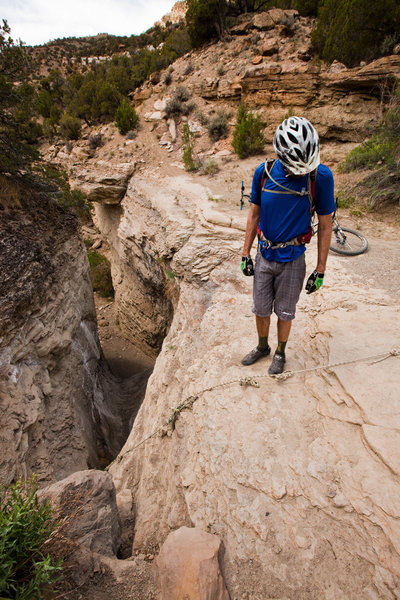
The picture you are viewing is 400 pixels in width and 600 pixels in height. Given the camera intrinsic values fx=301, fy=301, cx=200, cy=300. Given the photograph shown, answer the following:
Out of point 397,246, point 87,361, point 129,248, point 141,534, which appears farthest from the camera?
point 129,248

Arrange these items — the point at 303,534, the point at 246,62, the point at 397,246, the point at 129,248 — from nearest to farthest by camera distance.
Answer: the point at 303,534, the point at 397,246, the point at 129,248, the point at 246,62

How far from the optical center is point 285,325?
2857 mm

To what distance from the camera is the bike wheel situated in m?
5.12

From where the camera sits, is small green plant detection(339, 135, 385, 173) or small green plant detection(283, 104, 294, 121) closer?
small green plant detection(339, 135, 385, 173)

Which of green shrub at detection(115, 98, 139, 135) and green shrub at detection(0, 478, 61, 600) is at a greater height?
green shrub at detection(115, 98, 139, 135)

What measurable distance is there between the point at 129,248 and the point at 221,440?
8.30 m

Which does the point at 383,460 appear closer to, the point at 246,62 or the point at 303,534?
the point at 303,534

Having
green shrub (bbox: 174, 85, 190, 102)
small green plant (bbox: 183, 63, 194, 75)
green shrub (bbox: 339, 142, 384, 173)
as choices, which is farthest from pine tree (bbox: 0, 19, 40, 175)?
small green plant (bbox: 183, 63, 194, 75)

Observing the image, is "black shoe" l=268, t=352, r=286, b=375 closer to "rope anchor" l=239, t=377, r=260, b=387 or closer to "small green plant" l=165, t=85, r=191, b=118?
"rope anchor" l=239, t=377, r=260, b=387

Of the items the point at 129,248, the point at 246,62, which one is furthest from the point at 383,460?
the point at 246,62

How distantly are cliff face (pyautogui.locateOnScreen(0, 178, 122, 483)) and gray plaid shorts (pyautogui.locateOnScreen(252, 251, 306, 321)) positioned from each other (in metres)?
3.58

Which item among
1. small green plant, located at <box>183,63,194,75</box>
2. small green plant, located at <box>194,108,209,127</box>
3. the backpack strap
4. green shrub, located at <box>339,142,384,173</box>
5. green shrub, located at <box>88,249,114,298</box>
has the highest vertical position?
small green plant, located at <box>183,63,194,75</box>

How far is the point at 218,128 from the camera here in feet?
41.4

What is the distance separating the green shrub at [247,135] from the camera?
10.9 metres
